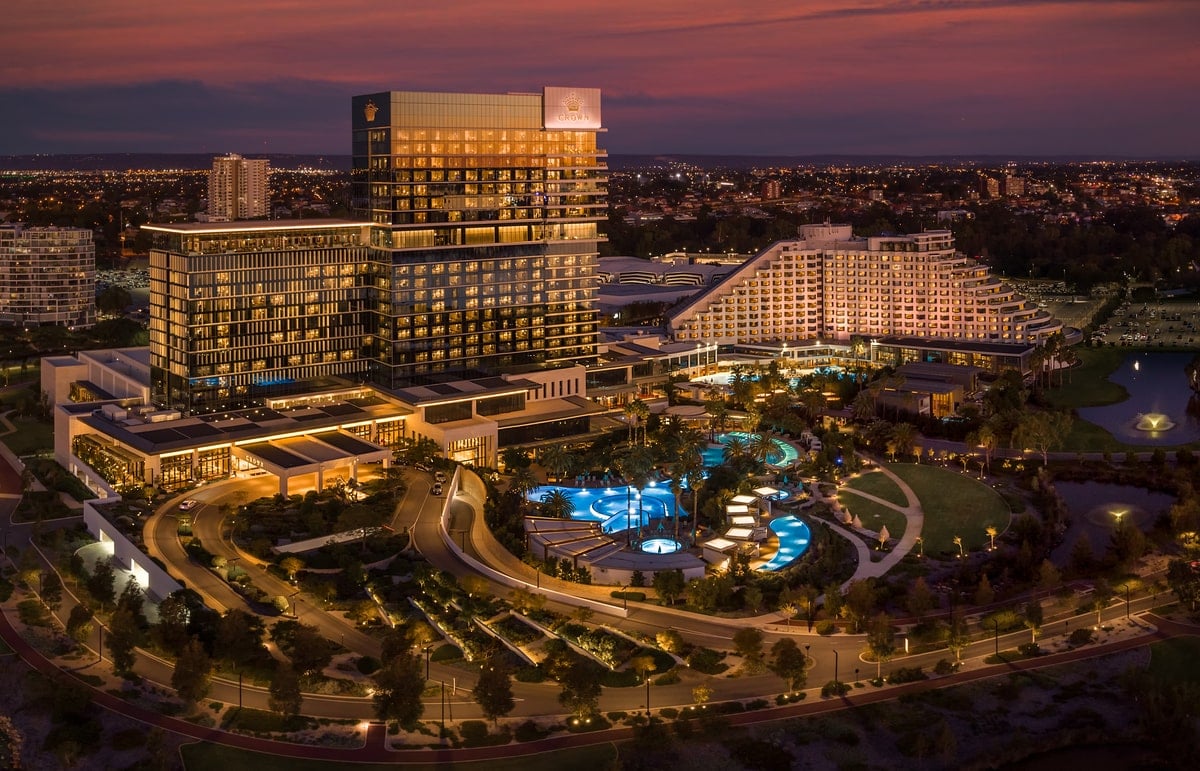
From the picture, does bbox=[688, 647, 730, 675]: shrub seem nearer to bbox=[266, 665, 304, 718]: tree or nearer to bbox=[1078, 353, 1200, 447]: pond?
bbox=[266, 665, 304, 718]: tree

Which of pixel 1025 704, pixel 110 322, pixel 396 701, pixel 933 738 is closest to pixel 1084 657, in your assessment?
pixel 1025 704

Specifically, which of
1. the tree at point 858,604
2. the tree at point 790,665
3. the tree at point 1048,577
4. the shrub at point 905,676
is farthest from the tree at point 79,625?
the tree at point 1048,577

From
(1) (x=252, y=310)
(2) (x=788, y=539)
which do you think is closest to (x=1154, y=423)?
(2) (x=788, y=539)

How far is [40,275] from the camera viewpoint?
116 metres

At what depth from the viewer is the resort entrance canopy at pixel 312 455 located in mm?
60938

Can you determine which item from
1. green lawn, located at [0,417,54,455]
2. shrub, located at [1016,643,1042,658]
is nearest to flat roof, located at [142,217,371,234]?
green lawn, located at [0,417,54,455]

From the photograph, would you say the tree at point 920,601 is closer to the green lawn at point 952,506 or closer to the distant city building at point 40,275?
the green lawn at point 952,506

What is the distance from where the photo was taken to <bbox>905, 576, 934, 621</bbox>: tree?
156 feet

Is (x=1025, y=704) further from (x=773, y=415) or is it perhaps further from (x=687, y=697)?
(x=773, y=415)

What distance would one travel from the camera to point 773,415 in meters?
76.2

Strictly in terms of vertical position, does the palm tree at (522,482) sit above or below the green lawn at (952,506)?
above

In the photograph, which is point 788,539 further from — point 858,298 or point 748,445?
point 858,298

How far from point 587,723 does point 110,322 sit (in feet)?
266

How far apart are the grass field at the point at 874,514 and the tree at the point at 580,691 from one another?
76.3ft
